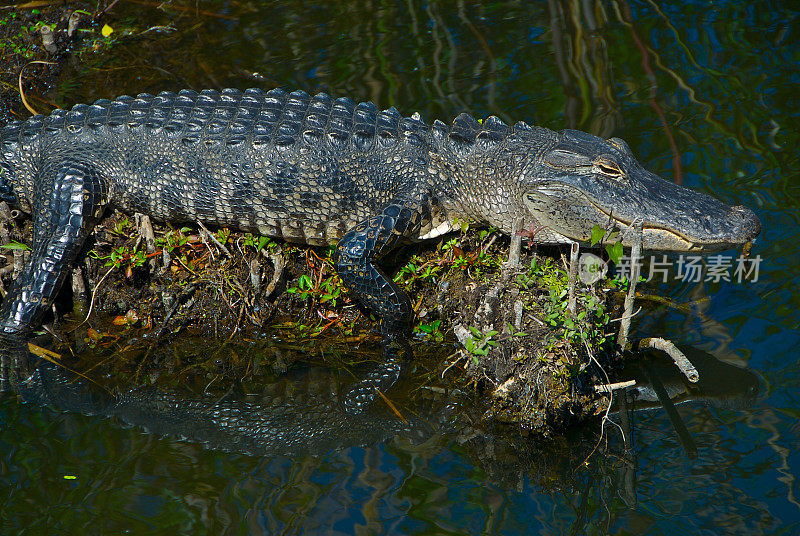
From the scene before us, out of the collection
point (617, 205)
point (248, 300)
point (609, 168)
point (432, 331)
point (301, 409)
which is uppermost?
point (609, 168)

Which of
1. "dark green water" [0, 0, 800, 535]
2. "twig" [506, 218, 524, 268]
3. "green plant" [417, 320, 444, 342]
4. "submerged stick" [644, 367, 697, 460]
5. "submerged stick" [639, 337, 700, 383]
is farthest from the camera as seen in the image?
"green plant" [417, 320, 444, 342]

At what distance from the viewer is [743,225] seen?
460 cm

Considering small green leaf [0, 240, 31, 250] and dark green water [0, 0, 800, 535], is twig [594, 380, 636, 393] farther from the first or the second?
small green leaf [0, 240, 31, 250]

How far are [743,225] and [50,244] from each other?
15.2ft

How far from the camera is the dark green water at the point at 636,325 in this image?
364 centimetres

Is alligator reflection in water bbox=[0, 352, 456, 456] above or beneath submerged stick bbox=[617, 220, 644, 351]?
beneath

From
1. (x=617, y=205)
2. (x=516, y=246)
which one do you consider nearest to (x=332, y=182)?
(x=516, y=246)

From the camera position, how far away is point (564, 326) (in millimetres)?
4125

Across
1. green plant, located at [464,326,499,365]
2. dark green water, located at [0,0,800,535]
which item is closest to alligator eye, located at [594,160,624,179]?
dark green water, located at [0,0,800,535]

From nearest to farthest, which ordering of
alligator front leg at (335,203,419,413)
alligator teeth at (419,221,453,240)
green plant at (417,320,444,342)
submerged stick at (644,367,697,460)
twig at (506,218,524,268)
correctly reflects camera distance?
A: 1. submerged stick at (644,367,697,460)
2. twig at (506,218,524,268)
3. alligator front leg at (335,203,419,413)
4. green plant at (417,320,444,342)
5. alligator teeth at (419,221,453,240)

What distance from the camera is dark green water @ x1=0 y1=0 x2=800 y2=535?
3639 mm

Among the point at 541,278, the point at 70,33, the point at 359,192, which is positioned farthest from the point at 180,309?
the point at 70,33

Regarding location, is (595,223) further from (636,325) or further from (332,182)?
(332,182)

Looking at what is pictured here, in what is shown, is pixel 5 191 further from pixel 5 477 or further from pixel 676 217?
pixel 676 217
